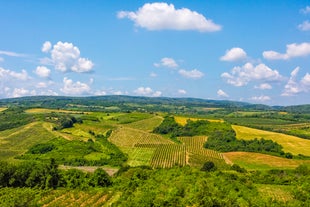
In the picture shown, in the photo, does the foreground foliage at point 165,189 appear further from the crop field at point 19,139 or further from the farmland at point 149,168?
the crop field at point 19,139

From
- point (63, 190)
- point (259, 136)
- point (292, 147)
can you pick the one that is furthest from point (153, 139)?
point (63, 190)

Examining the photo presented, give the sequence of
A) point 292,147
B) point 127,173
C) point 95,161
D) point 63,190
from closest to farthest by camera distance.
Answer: point 63,190 → point 127,173 → point 95,161 → point 292,147

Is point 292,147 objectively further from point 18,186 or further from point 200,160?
point 18,186

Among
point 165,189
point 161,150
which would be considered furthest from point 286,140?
point 165,189

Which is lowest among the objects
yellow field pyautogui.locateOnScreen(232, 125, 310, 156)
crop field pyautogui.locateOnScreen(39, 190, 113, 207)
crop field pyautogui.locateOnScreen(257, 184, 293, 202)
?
crop field pyautogui.locateOnScreen(39, 190, 113, 207)

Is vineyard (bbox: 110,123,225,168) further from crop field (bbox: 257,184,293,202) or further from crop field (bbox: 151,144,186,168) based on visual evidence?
crop field (bbox: 257,184,293,202)

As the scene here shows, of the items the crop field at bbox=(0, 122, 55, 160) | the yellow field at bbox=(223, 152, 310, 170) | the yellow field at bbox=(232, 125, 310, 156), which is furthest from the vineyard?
the crop field at bbox=(0, 122, 55, 160)
